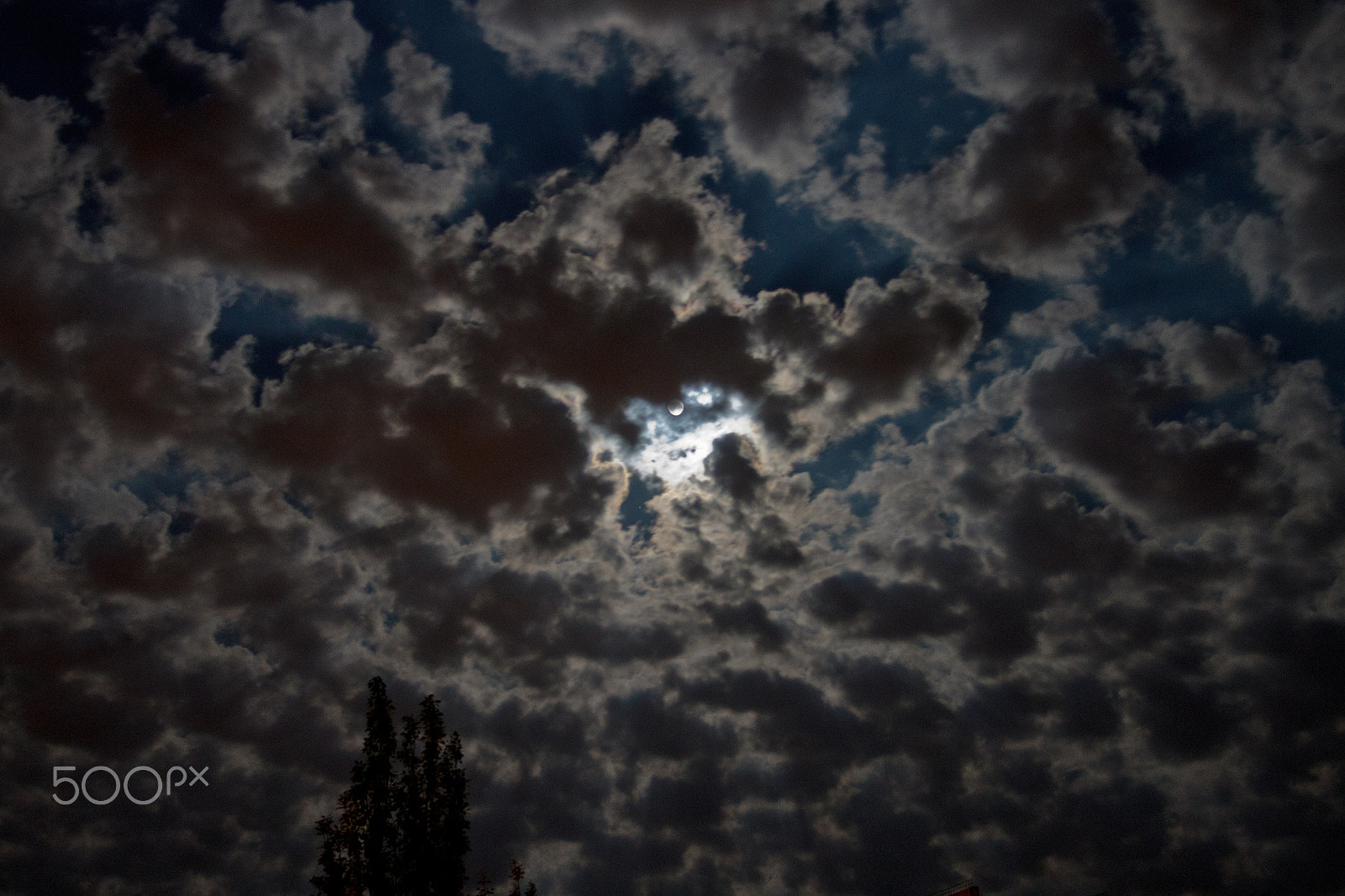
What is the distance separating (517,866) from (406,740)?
29.4ft

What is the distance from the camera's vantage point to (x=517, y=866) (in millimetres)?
31969

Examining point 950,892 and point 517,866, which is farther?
point 517,866

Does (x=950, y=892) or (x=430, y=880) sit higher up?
(x=430, y=880)

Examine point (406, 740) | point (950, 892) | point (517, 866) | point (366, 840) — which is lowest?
point (950, 892)

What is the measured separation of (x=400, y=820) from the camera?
34094 millimetres

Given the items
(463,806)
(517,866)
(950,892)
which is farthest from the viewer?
(463,806)

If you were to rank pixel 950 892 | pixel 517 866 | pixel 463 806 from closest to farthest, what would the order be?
pixel 950 892 → pixel 517 866 → pixel 463 806

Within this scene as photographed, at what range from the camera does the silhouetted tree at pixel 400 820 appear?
31.3m

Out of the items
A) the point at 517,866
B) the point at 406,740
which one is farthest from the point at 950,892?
the point at 406,740

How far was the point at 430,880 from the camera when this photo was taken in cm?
3328

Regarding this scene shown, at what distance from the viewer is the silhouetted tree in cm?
3133

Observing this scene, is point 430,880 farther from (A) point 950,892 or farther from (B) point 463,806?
(A) point 950,892

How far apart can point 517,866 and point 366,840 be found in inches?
308

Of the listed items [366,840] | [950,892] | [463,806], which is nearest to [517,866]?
[463,806]
